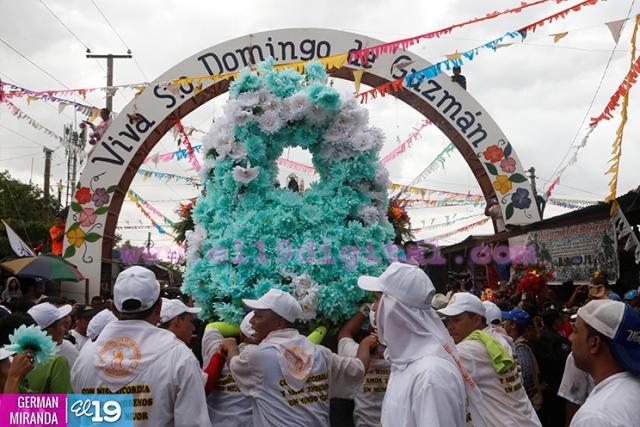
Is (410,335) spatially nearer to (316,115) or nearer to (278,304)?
(278,304)

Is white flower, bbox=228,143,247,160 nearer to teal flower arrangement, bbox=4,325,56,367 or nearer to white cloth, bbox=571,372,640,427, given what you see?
teal flower arrangement, bbox=4,325,56,367

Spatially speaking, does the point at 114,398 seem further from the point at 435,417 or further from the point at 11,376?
the point at 435,417

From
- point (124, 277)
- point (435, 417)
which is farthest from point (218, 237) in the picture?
point (435, 417)

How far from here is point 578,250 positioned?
869cm

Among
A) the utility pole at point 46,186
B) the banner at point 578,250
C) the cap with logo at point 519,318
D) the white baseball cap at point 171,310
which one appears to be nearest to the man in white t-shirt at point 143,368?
the white baseball cap at point 171,310

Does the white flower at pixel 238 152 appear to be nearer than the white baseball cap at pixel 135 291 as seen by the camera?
No

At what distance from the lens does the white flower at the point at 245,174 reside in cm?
442

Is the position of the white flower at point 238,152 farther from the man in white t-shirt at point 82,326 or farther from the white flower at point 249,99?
the man in white t-shirt at point 82,326

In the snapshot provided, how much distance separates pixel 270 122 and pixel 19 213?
25.7 metres

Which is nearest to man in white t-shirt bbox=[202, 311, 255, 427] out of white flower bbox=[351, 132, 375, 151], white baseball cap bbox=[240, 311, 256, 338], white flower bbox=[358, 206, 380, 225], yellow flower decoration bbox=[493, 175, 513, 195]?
white baseball cap bbox=[240, 311, 256, 338]

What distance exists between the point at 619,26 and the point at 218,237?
5062 millimetres

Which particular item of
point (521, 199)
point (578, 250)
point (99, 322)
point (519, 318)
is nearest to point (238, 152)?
point (99, 322)

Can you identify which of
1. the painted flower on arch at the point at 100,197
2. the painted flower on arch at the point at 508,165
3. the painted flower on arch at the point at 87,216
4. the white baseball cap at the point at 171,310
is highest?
the painted flower on arch at the point at 508,165

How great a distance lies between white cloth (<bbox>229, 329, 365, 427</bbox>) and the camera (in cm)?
352
